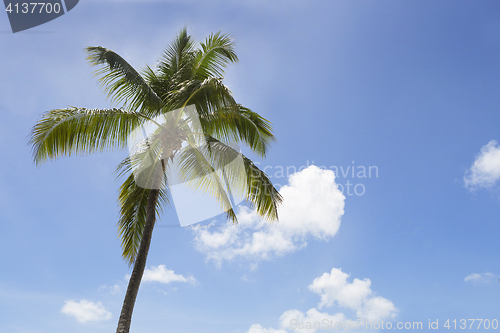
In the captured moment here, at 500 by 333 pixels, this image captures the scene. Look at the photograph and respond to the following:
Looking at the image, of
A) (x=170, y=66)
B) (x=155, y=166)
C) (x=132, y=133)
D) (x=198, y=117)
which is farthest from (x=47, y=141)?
(x=170, y=66)

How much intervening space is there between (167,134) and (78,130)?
2.09 metres

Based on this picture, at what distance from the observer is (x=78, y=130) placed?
28.7ft

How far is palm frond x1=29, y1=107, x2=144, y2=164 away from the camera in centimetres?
838

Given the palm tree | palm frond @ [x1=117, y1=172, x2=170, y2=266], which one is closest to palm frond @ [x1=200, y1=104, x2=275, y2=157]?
the palm tree

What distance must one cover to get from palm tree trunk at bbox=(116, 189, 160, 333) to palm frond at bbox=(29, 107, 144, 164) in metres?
1.86

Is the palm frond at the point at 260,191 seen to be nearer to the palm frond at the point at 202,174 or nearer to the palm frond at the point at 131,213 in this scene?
the palm frond at the point at 202,174

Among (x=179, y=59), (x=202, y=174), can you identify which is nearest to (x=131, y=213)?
(x=202, y=174)

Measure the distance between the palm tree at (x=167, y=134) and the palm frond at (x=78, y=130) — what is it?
2 centimetres

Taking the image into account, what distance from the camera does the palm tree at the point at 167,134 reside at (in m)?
8.70

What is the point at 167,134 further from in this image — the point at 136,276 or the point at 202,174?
the point at 136,276

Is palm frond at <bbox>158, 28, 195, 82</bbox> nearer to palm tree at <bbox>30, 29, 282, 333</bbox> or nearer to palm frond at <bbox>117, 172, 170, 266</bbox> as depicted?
palm tree at <bbox>30, 29, 282, 333</bbox>

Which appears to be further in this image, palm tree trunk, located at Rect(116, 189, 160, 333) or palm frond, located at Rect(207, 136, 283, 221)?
palm frond, located at Rect(207, 136, 283, 221)

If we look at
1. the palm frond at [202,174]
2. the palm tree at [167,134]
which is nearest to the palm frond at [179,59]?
the palm tree at [167,134]

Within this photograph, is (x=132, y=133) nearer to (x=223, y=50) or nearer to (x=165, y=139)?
(x=165, y=139)
